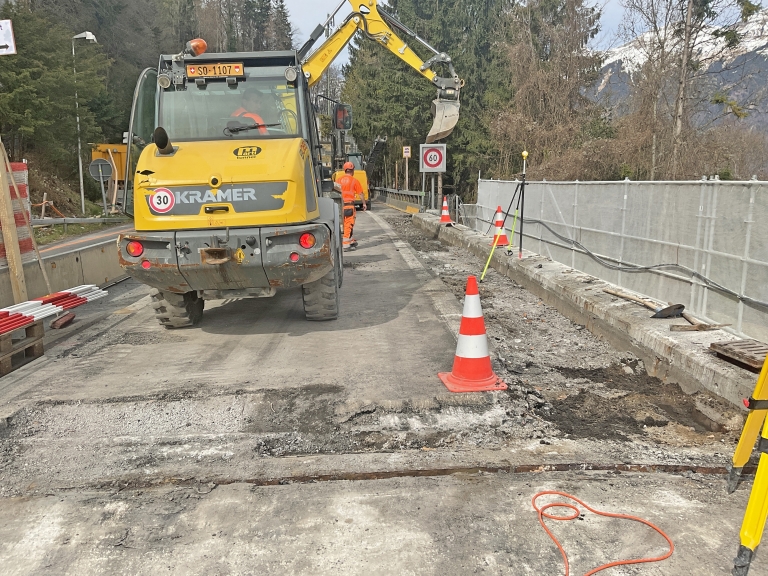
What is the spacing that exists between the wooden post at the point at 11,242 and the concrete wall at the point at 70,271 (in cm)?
19

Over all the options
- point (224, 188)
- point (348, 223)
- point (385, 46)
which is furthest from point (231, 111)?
point (385, 46)

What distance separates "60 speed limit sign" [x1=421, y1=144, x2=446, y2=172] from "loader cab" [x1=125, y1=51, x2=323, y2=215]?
14.4m

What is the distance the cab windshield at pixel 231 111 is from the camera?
6641mm

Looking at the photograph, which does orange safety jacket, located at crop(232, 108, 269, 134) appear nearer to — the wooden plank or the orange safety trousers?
the wooden plank

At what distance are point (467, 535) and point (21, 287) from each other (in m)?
6.81

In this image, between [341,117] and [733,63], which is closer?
[341,117]

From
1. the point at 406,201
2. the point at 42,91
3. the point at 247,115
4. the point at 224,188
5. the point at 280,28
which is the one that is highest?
the point at 280,28

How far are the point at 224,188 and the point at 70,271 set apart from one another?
4.86 meters

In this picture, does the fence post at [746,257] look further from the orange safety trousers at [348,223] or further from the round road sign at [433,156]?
the round road sign at [433,156]

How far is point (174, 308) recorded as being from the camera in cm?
671

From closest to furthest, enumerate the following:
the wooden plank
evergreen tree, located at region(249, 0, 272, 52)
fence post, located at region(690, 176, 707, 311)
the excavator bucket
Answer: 1. the wooden plank
2. fence post, located at region(690, 176, 707, 311)
3. the excavator bucket
4. evergreen tree, located at region(249, 0, 272, 52)

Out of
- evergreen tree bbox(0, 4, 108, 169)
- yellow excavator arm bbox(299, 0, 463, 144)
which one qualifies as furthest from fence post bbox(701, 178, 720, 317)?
evergreen tree bbox(0, 4, 108, 169)

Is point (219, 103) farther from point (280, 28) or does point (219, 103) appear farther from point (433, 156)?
point (280, 28)

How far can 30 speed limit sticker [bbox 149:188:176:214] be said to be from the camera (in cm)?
574
